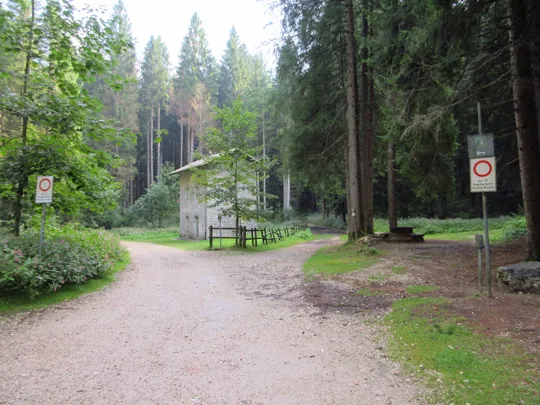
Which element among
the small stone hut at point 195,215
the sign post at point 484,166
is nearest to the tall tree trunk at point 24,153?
the sign post at point 484,166

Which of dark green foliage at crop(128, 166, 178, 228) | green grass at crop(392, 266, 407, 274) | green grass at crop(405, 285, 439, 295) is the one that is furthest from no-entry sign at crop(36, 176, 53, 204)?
dark green foliage at crop(128, 166, 178, 228)

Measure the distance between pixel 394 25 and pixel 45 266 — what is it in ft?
39.7

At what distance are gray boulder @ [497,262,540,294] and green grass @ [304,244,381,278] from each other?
12.9 feet

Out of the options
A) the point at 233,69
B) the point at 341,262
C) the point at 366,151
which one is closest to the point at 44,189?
the point at 341,262

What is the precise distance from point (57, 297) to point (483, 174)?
8.87 meters

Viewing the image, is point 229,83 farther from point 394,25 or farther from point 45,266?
point 45,266

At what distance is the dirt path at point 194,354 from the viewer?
344cm

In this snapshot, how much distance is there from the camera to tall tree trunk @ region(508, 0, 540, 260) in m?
7.85

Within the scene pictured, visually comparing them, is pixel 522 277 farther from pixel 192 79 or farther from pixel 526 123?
pixel 192 79

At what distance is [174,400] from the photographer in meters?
3.33

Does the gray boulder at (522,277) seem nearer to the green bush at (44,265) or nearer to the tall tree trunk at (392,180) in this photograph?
the green bush at (44,265)

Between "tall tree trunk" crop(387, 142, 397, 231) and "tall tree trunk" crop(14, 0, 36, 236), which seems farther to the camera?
"tall tree trunk" crop(387, 142, 397, 231)

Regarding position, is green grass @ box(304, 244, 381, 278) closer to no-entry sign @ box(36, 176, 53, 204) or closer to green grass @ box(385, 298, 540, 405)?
green grass @ box(385, 298, 540, 405)

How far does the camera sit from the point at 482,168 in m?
6.06
